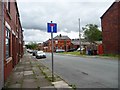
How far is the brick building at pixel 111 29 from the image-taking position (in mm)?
38719

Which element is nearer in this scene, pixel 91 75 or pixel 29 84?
pixel 29 84

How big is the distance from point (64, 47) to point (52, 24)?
10296 cm

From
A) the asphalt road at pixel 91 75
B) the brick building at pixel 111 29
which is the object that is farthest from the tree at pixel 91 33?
the asphalt road at pixel 91 75

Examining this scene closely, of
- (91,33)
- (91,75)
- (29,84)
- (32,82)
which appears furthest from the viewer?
(91,33)

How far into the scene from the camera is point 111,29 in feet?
133

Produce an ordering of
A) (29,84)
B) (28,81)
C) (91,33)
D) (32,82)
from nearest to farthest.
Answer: (29,84) < (32,82) < (28,81) < (91,33)

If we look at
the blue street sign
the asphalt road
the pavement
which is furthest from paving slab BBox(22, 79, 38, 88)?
the blue street sign

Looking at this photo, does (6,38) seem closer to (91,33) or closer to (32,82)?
(32,82)

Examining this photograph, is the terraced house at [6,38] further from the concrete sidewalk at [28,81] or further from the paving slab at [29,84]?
the paving slab at [29,84]

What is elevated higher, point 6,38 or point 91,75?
point 6,38

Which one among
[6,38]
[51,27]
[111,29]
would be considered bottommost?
[6,38]

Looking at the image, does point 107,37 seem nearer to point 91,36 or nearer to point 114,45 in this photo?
point 114,45

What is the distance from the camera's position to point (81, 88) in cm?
891

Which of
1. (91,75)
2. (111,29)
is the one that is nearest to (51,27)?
(91,75)
